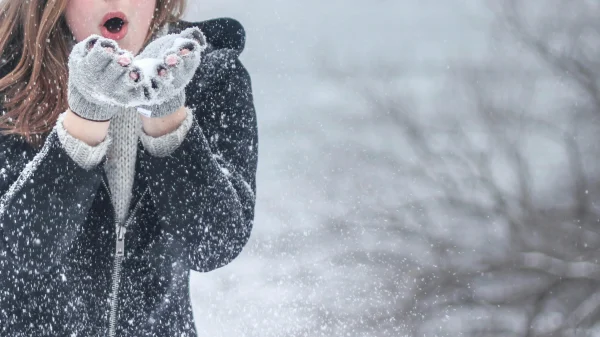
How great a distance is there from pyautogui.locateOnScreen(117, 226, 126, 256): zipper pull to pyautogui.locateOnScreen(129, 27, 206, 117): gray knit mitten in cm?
23

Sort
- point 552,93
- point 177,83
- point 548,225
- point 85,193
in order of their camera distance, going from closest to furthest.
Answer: point 177,83 < point 85,193 < point 548,225 < point 552,93

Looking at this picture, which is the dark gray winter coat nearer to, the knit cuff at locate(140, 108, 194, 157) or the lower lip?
the knit cuff at locate(140, 108, 194, 157)

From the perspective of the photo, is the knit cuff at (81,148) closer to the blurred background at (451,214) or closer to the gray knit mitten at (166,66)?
the gray knit mitten at (166,66)

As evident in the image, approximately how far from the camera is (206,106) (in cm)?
130

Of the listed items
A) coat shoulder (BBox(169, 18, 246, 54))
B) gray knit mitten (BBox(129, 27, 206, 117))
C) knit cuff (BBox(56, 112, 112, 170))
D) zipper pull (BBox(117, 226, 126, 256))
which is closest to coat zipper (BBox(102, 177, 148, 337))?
zipper pull (BBox(117, 226, 126, 256))

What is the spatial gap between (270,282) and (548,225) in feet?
11.2

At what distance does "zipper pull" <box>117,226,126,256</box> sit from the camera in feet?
3.90

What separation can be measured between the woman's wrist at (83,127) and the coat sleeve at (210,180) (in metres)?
0.10

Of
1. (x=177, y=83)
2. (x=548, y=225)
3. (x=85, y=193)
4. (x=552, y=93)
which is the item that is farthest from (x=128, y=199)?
(x=552, y=93)

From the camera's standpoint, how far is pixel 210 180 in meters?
1.16

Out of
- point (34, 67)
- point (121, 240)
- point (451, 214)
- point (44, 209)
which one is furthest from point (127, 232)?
point (451, 214)

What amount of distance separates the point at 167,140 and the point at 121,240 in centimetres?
17

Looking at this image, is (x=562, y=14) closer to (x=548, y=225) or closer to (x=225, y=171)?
(x=548, y=225)

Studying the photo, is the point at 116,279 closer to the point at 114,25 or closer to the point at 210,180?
the point at 210,180
